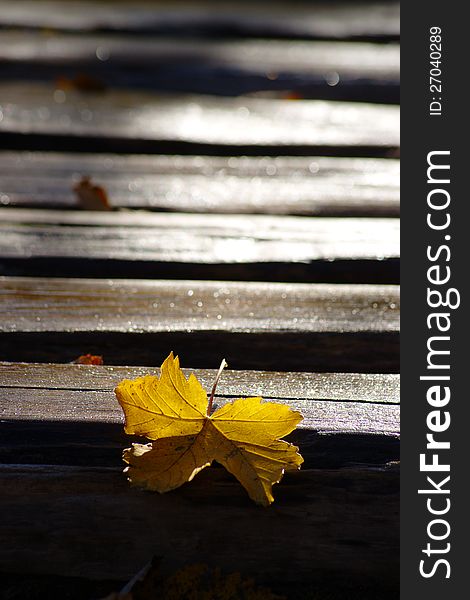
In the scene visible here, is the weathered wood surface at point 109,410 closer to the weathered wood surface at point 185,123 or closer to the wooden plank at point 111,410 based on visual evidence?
the wooden plank at point 111,410

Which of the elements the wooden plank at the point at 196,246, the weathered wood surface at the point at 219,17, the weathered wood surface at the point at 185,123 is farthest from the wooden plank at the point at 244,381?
the weathered wood surface at the point at 219,17

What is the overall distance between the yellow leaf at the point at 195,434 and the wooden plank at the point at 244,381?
112mm

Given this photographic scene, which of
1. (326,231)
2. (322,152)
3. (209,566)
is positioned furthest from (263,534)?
(322,152)

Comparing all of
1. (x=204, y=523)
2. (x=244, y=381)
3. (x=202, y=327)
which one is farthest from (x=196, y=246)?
(x=204, y=523)

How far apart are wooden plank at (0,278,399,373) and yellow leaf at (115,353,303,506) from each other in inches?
11.4

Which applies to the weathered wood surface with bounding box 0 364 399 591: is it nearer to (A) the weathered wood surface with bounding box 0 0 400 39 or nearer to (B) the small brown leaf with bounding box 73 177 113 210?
(B) the small brown leaf with bounding box 73 177 113 210

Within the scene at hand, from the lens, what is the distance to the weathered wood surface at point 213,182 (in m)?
2.08

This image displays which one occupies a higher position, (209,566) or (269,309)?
(269,309)

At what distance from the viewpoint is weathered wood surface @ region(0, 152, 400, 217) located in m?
2.08

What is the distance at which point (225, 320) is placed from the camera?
60.6 inches

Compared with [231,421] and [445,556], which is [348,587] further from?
[231,421]

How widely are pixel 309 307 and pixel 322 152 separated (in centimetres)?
93

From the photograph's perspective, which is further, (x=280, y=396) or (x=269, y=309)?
(x=269, y=309)

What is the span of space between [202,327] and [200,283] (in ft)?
0.69
